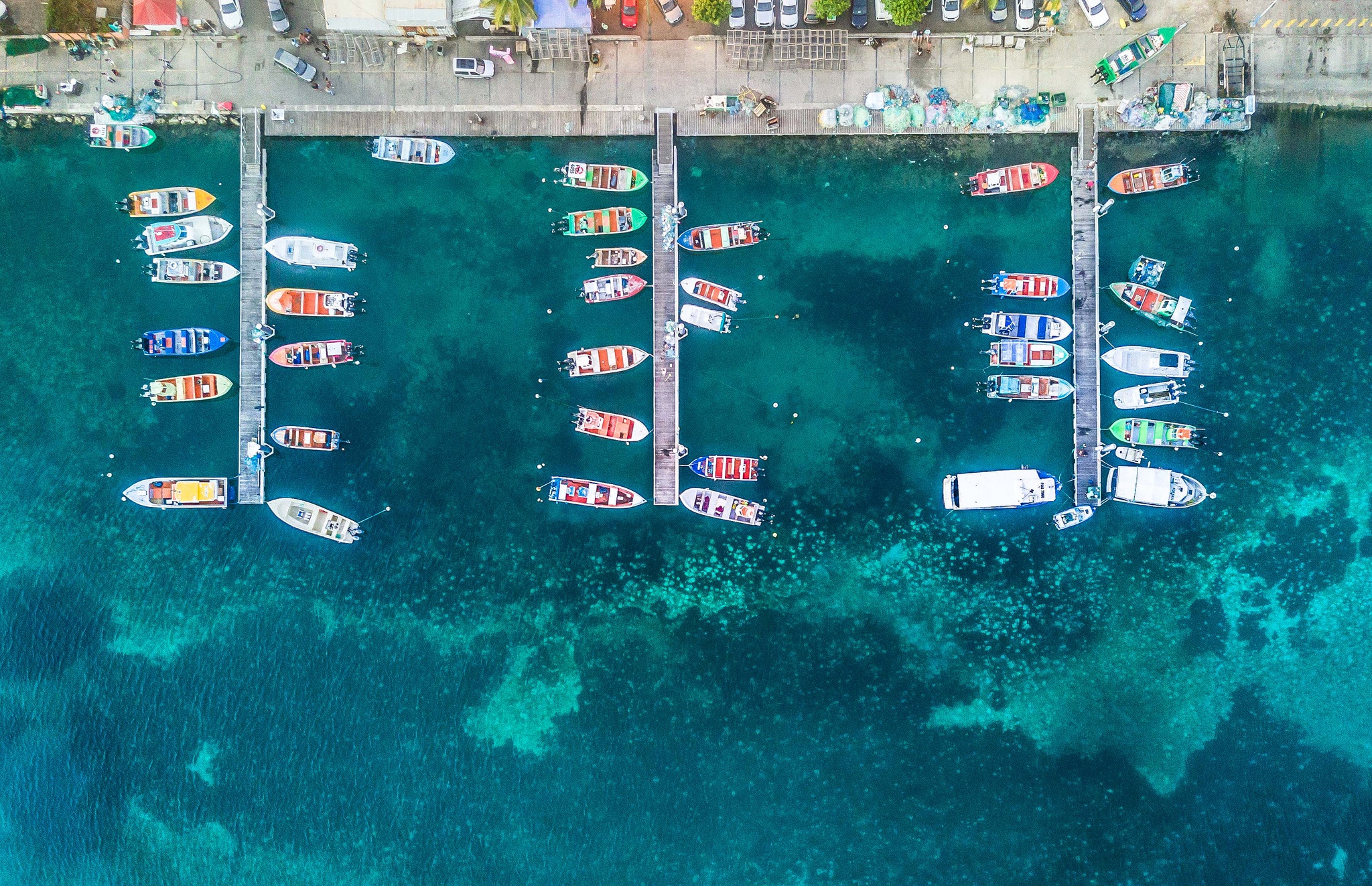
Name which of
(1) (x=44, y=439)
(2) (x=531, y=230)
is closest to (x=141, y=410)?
(1) (x=44, y=439)

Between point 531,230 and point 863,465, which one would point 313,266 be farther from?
point 863,465

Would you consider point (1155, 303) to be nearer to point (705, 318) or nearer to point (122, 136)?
point (705, 318)

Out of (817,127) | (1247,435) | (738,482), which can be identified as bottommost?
(738,482)

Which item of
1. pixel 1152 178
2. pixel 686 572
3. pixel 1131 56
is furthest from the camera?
pixel 686 572

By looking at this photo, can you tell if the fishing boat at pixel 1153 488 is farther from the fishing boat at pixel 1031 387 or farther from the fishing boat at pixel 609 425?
the fishing boat at pixel 609 425

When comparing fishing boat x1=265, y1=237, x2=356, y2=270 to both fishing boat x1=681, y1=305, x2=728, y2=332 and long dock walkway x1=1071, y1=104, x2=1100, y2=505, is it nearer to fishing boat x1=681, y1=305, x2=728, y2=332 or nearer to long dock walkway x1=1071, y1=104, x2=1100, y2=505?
fishing boat x1=681, y1=305, x2=728, y2=332

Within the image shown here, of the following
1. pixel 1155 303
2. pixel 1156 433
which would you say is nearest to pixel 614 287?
pixel 1155 303
